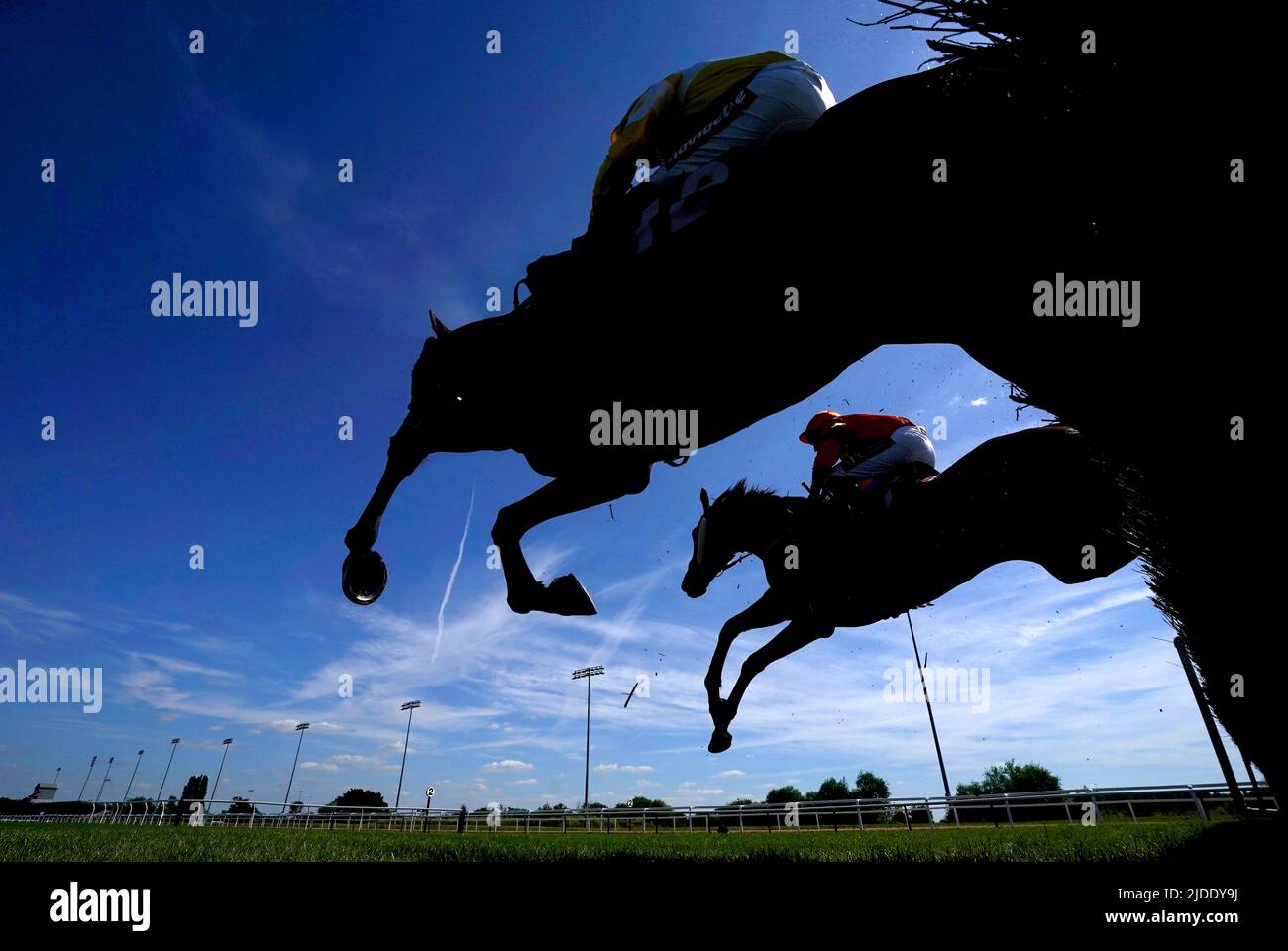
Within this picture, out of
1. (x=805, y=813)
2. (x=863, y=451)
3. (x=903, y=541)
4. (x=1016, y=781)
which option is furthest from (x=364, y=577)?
(x=1016, y=781)

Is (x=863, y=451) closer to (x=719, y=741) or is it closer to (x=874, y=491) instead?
(x=874, y=491)

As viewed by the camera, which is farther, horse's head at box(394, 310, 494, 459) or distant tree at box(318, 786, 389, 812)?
distant tree at box(318, 786, 389, 812)

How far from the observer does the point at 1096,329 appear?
133 cm

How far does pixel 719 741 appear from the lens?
16.6 ft

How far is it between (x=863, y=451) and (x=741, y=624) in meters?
1.97

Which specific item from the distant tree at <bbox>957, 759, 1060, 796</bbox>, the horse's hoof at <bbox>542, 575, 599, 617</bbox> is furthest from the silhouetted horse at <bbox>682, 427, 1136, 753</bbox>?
the distant tree at <bbox>957, 759, 1060, 796</bbox>

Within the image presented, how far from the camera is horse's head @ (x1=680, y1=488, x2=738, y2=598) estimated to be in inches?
228

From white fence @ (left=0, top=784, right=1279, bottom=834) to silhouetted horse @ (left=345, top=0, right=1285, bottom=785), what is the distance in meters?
0.57

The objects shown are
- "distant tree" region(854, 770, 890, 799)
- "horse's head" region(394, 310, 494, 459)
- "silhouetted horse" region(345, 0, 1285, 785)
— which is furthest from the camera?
"distant tree" region(854, 770, 890, 799)

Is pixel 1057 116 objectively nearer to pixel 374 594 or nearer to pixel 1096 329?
pixel 1096 329

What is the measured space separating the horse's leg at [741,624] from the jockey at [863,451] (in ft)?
3.50

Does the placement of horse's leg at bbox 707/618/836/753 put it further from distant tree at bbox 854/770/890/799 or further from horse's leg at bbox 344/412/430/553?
distant tree at bbox 854/770/890/799
